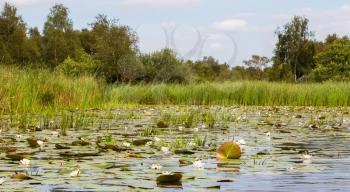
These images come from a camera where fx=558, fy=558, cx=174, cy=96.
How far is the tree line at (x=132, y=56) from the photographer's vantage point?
44.1 meters

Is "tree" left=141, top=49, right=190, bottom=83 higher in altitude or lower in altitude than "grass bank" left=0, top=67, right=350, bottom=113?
higher

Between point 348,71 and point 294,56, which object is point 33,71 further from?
point 294,56

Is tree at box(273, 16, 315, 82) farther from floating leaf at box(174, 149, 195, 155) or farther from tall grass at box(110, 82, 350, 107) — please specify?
floating leaf at box(174, 149, 195, 155)

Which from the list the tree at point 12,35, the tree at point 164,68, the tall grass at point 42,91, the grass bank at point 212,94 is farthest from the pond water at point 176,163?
the tree at point 12,35

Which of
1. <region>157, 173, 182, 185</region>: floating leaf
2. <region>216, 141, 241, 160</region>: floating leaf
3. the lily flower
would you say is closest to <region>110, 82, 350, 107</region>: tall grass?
<region>216, 141, 241, 160</region>: floating leaf

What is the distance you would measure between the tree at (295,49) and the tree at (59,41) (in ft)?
88.1

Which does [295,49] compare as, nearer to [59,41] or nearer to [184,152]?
[59,41]

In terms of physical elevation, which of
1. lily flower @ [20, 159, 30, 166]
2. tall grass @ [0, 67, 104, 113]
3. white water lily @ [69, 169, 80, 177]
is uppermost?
tall grass @ [0, 67, 104, 113]

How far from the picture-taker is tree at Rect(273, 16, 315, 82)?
63.6 meters

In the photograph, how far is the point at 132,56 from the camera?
43469 mm

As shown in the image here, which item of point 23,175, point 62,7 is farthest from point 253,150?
point 62,7

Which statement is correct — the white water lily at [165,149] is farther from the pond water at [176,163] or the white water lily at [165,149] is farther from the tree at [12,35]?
the tree at [12,35]

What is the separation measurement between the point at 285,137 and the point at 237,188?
4.68 meters

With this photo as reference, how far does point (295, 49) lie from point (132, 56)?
86.2ft
